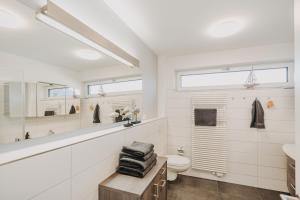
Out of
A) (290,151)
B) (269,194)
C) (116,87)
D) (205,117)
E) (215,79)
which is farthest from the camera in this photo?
(215,79)

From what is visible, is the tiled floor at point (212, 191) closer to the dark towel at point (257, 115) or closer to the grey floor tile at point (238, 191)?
the grey floor tile at point (238, 191)

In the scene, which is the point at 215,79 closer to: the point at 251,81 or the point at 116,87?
the point at 251,81

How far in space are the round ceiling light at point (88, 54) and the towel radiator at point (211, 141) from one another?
2.03 meters

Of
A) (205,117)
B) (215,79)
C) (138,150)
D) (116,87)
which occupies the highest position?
(215,79)

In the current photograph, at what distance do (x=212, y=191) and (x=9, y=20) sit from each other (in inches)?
121

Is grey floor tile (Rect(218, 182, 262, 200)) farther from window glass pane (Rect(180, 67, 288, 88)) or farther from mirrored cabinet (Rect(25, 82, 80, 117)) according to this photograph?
A: mirrored cabinet (Rect(25, 82, 80, 117))

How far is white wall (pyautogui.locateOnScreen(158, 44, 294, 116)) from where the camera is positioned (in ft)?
8.26

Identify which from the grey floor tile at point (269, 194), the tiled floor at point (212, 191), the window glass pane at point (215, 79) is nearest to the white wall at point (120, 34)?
the window glass pane at point (215, 79)

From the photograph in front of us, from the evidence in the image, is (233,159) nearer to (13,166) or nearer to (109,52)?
(109,52)

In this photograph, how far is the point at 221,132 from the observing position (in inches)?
108

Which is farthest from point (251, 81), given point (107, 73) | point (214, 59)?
point (107, 73)

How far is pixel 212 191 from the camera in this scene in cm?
244

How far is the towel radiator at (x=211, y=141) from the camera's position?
8.93 ft

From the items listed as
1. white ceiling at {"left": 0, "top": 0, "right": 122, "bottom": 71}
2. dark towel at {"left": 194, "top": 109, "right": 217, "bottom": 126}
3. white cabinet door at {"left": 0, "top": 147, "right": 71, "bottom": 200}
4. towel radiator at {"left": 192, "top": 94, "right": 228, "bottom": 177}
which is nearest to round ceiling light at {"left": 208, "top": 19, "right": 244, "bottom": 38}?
towel radiator at {"left": 192, "top": 94, "right": 228, "bottom": 177}
